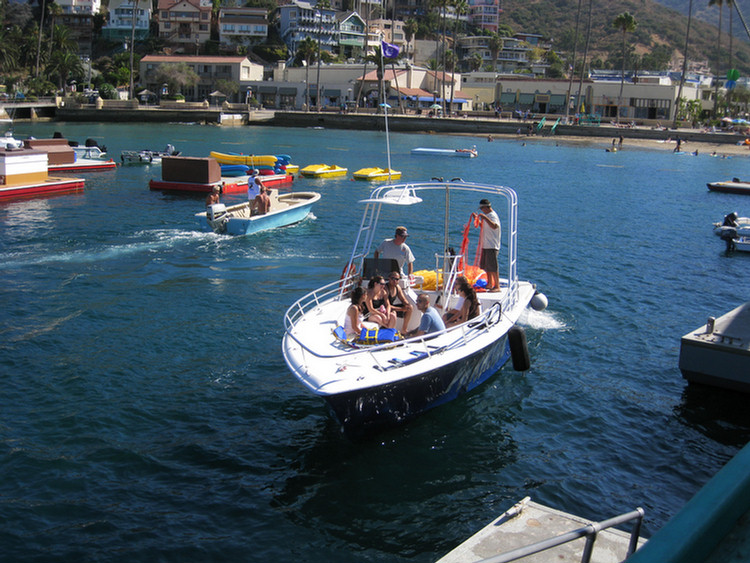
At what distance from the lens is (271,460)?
10648mm

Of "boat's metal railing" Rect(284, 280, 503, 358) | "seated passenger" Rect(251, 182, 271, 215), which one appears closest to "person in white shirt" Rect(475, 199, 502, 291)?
"boat's metal railing" Rect(284, 280, 503, 358)

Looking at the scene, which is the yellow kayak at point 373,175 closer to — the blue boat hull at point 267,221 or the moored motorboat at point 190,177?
the moored motorboat at point 190,177

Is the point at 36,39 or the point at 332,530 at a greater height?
the point at 36,39

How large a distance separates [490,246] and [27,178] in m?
27.6

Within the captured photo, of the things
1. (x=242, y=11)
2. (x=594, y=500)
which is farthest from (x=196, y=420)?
(x=242, y=11)

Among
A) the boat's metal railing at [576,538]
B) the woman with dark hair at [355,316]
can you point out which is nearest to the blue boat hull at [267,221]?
the woman with dark hair at [355,316]

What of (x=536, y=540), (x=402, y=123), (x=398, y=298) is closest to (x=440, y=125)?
(x=402, y=123)

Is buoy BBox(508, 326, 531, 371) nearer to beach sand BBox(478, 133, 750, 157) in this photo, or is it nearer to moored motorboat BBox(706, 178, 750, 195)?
moored motorboat BBox(706, 178, 750, 195)

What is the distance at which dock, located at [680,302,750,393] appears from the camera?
43.1ft

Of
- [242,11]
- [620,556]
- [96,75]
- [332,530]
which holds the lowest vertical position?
[332,530]

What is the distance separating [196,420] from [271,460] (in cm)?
191

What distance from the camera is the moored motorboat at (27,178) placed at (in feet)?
107

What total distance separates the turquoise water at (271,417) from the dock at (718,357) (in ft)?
1.40

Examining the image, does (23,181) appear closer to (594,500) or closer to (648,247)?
(648,247)
